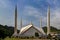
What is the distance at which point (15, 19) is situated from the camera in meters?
42.5

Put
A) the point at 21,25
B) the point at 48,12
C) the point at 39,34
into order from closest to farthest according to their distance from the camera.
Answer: the point at 39,34, the point at 48,12, the point at 21,25

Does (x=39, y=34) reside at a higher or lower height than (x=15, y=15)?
lower

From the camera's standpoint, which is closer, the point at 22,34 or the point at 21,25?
the point at 22,34

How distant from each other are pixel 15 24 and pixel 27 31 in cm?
432

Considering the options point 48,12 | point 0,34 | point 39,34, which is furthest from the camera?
point 48,12

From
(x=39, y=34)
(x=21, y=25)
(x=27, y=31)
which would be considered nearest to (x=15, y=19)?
(x=27, y=31)

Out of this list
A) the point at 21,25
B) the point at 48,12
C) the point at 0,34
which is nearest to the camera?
the point at 0,34

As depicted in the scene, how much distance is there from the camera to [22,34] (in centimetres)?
3919

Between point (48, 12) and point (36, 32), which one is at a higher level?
point (48, 12)

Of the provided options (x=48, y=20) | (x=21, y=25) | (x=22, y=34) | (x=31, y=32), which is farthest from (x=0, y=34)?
(x=21, y=25)

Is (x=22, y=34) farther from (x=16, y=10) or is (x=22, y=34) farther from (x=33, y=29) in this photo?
(x=16, y=10)

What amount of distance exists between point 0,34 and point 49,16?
43.3 ft

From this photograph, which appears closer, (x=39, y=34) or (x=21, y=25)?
(x=39, y=34)

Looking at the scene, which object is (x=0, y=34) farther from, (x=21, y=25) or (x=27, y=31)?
(x=21, y=25)
